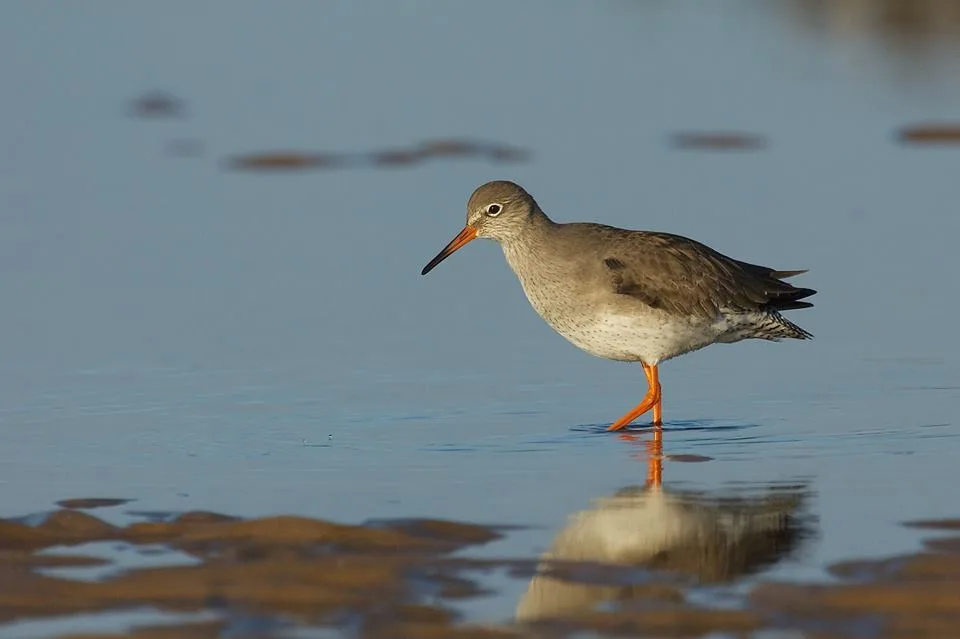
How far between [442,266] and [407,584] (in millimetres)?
7287

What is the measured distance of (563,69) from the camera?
21766 millimetres

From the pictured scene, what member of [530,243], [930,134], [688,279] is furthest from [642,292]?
[930,134]

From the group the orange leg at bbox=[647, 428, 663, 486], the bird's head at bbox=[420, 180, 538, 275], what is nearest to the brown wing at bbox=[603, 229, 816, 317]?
the bird's head at bbox=[420, 180, 538, 275]

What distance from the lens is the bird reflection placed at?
7500 millimetres

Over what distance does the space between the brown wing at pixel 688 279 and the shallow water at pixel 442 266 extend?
504 mm

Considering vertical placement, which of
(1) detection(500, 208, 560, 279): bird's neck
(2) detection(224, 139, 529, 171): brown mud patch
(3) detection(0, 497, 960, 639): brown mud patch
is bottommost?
(3) detection(0, 497, 960, 639): brown mud patch

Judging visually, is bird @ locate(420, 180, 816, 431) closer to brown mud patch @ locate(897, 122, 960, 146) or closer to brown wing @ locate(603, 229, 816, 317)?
brown wing @ locate(603, 229, 816, 317)

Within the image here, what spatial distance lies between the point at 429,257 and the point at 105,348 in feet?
9.96

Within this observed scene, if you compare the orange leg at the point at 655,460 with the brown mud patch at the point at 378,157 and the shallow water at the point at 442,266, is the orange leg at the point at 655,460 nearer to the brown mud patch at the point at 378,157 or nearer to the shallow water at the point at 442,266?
the shallow water at the point at 442,266

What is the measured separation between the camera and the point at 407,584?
7539 millimetres

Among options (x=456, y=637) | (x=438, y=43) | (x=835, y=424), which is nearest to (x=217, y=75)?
(x=438, y=43)

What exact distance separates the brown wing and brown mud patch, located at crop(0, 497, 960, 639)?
10.5ft

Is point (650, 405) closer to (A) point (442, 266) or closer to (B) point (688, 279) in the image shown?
(B) point (688, 279)

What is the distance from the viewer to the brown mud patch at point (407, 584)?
23.1 ft
